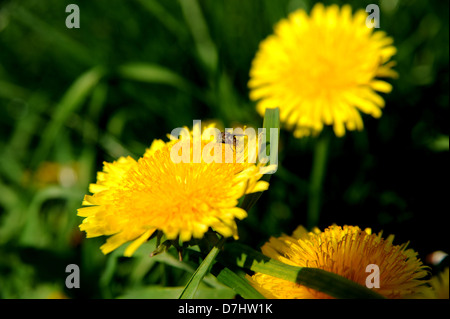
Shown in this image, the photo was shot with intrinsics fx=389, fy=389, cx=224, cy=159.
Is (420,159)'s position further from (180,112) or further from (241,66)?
(180,112)

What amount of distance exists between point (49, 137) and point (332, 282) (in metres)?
1.59

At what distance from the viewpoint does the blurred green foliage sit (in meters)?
1.65

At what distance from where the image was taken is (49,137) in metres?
1.90

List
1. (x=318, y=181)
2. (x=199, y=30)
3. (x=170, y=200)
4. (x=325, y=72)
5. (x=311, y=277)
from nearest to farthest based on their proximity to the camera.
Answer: (x=311, y=277) → (x=170, y=200) → (x=325, y=72) → (x=318, y=181) → (x=199, y=30)

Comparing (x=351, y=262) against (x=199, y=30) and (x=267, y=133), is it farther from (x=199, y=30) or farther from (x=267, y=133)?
(x=199, y=30)

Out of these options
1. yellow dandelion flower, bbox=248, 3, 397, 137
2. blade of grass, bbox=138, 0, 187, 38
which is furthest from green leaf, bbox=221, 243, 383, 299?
blade of grass, bbox=138, 0, 187, 38

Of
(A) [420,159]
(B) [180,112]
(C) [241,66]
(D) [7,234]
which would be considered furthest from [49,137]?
(A) [420,159]

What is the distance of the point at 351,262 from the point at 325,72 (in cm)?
85

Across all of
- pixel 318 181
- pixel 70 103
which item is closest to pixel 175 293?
pixel 318 181

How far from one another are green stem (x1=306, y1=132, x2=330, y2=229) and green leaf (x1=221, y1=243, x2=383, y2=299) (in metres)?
0.77

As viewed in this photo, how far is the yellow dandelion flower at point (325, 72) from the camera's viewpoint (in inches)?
57.1

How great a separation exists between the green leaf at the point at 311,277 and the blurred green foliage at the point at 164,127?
0.88 feet

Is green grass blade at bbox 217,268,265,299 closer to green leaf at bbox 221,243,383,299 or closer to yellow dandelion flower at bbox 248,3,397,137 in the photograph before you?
green leaf at bbox 221,243,383,299

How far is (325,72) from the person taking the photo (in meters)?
1.51
